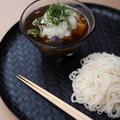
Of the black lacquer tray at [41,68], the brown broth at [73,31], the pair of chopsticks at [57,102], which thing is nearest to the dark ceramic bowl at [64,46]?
the brown broth at [73,31]

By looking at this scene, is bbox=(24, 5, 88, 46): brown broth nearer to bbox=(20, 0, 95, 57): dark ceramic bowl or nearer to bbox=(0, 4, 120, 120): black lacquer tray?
bbox=(20, 0, 95, 57): dark ceramic bowl

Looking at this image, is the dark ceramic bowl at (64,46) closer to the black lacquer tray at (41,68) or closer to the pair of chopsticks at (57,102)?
the black lacquer tray at (41,68)

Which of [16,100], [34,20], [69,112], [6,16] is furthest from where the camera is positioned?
[6,16]

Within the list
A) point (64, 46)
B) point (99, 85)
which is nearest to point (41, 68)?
point (64, 46)

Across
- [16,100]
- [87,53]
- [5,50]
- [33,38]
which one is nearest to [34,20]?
[33,38]

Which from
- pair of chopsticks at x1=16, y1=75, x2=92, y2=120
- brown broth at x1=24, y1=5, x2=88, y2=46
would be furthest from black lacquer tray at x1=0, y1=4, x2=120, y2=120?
brown broth at x1=24, y1=5, x2=88, y2=46

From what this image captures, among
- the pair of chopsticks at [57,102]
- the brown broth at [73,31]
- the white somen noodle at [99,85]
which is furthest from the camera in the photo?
the brown broth at [73,31]

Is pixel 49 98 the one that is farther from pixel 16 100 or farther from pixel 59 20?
pixel 59 20

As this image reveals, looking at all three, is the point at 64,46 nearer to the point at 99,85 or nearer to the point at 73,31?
the point at 73,31
